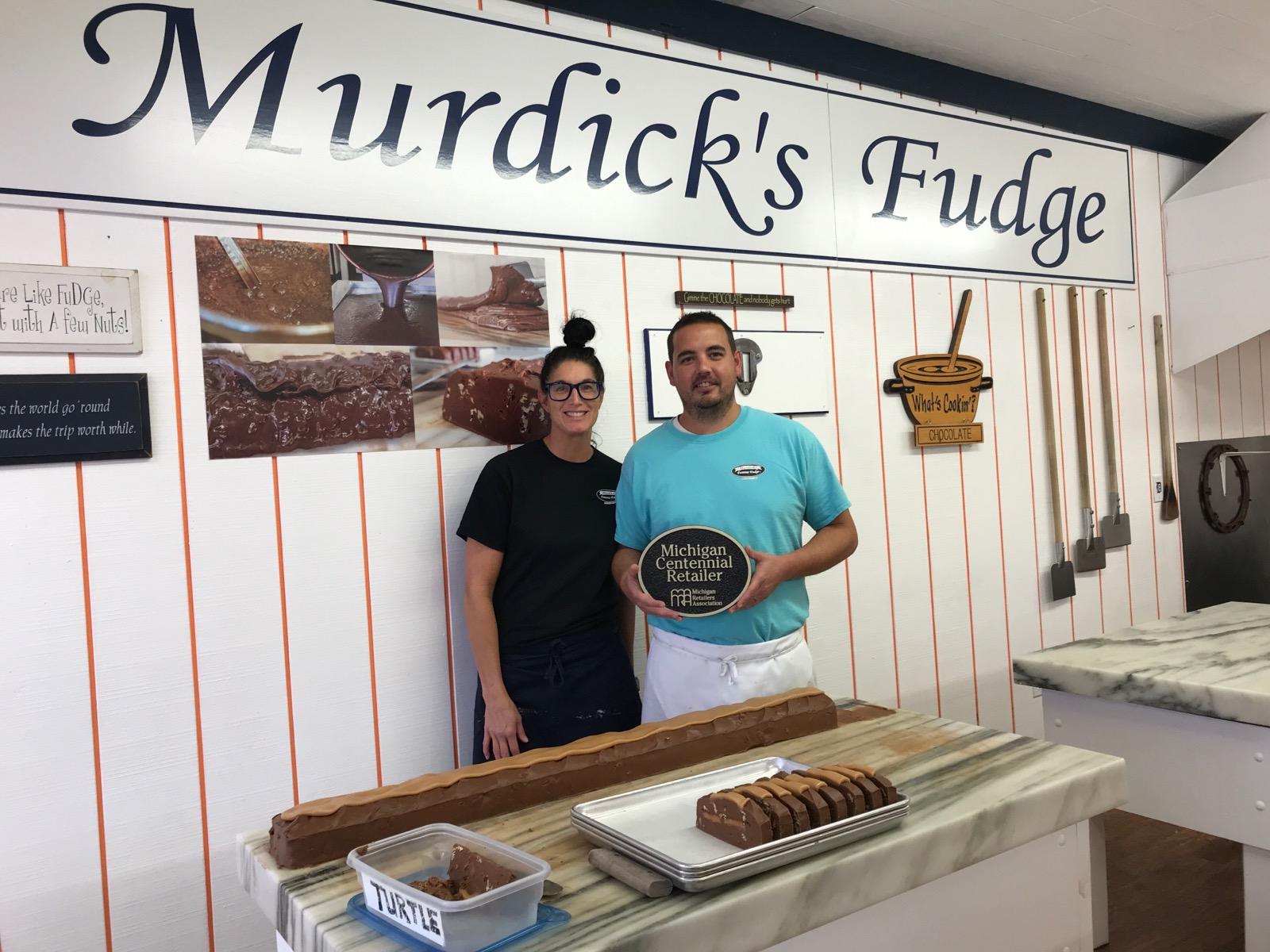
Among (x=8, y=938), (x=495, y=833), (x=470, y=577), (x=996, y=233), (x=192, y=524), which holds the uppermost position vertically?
(x=996, y=233)

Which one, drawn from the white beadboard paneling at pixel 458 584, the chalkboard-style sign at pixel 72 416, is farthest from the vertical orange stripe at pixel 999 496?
the chalkboard-style sign at pixel 72 416

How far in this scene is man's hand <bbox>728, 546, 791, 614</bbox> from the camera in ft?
6.46

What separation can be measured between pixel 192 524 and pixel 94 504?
192 millimetres

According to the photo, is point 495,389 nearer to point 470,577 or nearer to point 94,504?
point 470,577

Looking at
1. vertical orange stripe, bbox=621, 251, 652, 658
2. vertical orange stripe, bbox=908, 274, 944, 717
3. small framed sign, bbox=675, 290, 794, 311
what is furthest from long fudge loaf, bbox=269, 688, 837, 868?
vertical orange stripe, bbox=908, 274, 944, 717

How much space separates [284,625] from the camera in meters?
2.19

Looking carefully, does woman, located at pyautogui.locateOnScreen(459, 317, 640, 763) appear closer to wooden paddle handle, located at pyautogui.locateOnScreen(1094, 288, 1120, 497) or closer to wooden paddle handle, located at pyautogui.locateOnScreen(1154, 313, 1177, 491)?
wooden paddle handle, located at pyautogui.locateOnScreen(1094, 288, 1120, 497)

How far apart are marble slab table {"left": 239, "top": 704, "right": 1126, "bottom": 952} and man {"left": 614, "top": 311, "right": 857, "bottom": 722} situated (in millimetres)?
391

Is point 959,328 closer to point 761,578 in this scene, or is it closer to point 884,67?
point 884,67

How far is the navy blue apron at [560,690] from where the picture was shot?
2.23 m

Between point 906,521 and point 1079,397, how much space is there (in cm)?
109

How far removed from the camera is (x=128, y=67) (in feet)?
6.51

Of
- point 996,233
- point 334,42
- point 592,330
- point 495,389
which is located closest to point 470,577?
point 495,389

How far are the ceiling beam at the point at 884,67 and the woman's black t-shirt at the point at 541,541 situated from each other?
4.27 ft
